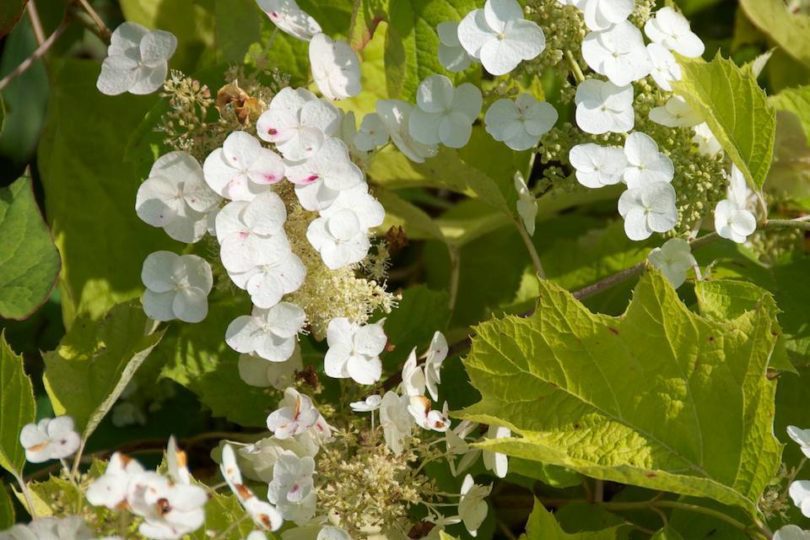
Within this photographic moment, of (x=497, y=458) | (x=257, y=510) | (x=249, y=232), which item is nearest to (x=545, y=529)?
(x=497, y=458)

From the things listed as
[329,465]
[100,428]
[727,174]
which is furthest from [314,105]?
[100,428]

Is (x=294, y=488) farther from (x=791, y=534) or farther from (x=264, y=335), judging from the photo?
(x=791, y=534)

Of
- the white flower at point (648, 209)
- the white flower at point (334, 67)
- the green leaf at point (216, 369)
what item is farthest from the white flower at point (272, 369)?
the white flower at point (648, 209)

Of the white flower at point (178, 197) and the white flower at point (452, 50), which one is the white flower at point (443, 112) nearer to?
the white flower at point (452, 50)

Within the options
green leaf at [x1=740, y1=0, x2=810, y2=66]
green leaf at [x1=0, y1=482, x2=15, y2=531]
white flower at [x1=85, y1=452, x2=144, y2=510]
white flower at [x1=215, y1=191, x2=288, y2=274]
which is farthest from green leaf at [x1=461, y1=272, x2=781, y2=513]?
green leaf at [x1=740, y1=0, x2=810, y2=66]

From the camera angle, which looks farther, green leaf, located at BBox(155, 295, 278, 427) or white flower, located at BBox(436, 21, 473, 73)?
green leaf, located at BBox(155, 295, 278, 427)

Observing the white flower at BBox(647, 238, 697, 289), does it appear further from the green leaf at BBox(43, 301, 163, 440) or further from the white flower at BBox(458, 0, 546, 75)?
the green leaf at BBox(43, 301, 163, 440)

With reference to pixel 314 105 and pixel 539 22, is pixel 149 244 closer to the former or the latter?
pixel 314 105
